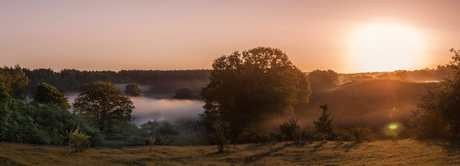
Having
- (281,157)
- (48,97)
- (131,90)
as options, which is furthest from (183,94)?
(281,157)

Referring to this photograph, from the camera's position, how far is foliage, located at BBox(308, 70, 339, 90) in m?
79.7

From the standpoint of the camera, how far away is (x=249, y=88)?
130 feet

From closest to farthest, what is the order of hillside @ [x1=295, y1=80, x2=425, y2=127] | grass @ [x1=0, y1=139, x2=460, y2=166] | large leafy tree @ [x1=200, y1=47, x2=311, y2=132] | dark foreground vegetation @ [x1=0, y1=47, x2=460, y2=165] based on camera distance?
grass @ [x1=0, y1=139, x2=460, y2=166] < dark foreground vegetation @ [x1=0, y1=47, x2=460, y2=165] < large leafy tree @ [x1=200, y1=47, x2=311, y2=132] < hillside @ [x1=295, y1=80, x2=425, y2=127]

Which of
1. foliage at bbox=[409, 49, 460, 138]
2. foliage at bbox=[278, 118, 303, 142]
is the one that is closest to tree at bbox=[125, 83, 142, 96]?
foliage at bbox=[278, 118, 303, 142]

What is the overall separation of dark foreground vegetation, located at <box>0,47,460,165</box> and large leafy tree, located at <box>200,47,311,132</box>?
0.16 m

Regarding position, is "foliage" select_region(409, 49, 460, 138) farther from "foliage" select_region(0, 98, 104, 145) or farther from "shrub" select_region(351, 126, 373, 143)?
"foliage" select_region(0, 98, 104, 145)

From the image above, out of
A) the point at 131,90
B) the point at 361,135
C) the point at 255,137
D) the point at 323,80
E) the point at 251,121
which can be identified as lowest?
the point at 251,121

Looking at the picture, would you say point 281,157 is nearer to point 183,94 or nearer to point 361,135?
point 361,135

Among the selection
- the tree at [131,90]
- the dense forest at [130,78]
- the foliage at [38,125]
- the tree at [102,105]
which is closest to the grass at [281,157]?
the foliage at [38,125]

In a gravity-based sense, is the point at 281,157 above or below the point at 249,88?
below

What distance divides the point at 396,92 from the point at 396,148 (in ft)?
144

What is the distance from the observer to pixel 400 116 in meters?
40.4

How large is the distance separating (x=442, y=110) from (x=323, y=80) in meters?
69.6

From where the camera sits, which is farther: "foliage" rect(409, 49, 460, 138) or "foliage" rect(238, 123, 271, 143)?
"foliage" rect(238, 123, 271, 143)
